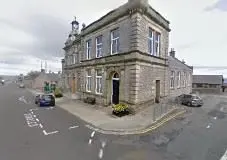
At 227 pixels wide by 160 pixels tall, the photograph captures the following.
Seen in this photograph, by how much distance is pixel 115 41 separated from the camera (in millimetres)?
17812

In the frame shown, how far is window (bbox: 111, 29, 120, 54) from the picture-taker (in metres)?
17.5

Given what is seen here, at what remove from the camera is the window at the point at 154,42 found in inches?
691

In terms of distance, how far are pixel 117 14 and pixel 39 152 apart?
13320 millimetres

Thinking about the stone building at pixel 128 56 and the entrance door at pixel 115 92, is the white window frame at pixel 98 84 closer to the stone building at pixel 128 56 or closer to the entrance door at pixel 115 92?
the stone building at pixel 128 56

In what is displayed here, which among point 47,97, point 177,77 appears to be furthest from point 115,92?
point 177,77

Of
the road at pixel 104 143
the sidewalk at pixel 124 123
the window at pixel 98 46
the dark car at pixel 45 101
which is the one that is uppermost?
the window at pixel 98 46

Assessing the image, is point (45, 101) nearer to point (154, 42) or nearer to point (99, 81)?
point (99, 81)

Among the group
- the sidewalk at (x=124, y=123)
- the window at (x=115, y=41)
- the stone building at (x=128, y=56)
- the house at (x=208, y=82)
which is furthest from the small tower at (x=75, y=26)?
the house at (x=208, y=82)

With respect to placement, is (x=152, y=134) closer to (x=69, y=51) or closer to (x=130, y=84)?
(x=130, y=84)

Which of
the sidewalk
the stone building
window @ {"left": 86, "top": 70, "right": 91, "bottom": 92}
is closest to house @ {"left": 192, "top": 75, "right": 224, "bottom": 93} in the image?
the stone building

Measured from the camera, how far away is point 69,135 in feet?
32.4

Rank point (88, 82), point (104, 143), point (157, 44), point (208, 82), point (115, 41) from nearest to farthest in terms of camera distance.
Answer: point (104, 143) < point (115, 41) < point (157, 44) < point (88, 82) < point (208, 82)

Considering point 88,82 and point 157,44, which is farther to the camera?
point 88,82

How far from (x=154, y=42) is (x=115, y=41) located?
151 inches
